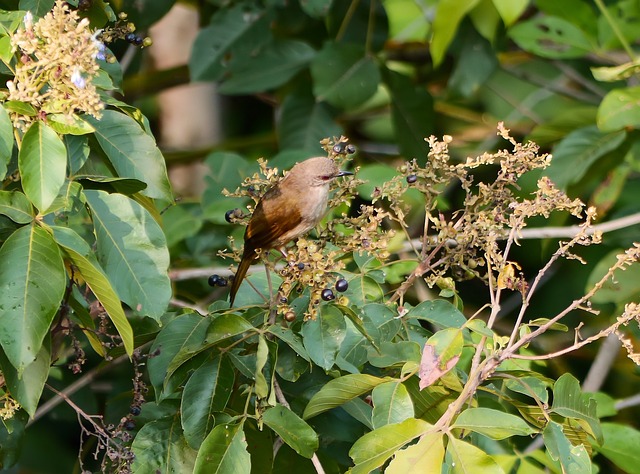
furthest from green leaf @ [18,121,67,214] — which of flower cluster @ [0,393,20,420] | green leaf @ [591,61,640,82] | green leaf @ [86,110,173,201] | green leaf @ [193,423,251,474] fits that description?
green leaf @ [591,61,640,82]

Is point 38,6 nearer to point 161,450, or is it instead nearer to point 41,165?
point 41,165

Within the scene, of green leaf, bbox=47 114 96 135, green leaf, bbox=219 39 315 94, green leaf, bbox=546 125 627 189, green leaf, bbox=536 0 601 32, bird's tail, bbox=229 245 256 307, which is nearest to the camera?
green leaf, bbox=47 114 96 135

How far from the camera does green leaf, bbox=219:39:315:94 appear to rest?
4.77m

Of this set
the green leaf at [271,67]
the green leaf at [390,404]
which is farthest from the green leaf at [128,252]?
the green leaf at [271,67]

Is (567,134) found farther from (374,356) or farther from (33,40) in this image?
(33,40)

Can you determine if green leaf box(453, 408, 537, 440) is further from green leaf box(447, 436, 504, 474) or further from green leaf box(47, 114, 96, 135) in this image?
green leaf box(47, 114, 96, 135)

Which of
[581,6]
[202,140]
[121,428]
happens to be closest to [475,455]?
[121,428]

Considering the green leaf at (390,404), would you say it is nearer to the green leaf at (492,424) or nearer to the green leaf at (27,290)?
the green leaf at (492,424)

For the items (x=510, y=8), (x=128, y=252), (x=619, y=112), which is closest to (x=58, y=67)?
(x=128, y=252)

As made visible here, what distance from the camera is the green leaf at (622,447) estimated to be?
314cm

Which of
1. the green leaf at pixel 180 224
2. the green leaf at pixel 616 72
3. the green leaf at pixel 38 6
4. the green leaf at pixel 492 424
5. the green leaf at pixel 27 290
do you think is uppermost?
the green leaf at pixel 38 6

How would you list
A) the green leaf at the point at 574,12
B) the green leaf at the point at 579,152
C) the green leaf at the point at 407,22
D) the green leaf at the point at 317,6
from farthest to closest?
the green leaf at the point at 407,22, the green leaf at the point at 574,12, the green leaf at the point at 317,6, the green leaf at the point at 579,152

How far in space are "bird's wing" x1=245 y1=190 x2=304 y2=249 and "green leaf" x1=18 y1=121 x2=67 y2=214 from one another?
29.1 inches

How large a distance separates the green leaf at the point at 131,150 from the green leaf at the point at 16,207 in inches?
10.9
